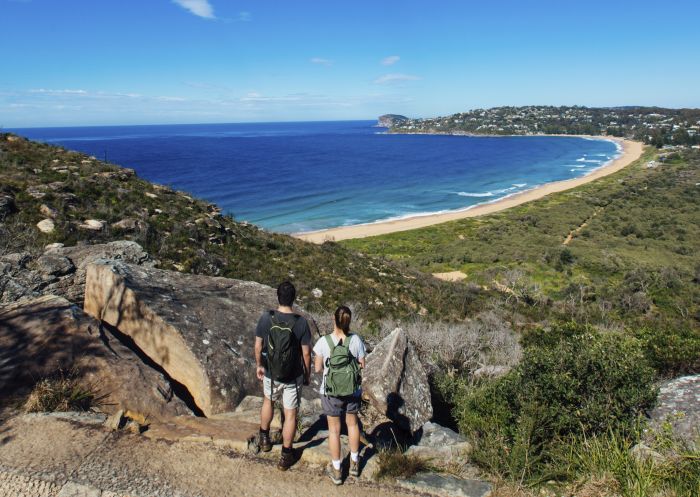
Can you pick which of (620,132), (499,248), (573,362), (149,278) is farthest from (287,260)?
(620,132)

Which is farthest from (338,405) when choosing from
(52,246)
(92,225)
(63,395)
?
(92,225)

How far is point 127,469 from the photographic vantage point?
13.5ft

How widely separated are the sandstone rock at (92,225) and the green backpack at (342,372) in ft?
41.0

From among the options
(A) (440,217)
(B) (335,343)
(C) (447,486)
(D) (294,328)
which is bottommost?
(A) (440,217)

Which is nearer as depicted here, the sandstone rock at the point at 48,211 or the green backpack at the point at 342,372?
the green backpack at the point at 342,372

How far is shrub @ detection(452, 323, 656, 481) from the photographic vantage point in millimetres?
4738

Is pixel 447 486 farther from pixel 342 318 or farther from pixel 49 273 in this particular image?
pixel 49 273

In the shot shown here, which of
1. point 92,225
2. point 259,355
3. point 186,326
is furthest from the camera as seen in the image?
point 92,225

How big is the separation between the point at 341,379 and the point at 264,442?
108 centimetres

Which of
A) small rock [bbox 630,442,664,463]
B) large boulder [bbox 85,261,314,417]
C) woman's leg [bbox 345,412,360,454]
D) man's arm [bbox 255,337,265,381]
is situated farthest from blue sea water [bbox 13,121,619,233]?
small rock [bbox 630,442,664,463]

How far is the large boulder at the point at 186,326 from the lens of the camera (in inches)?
235

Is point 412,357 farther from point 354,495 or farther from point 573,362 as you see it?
point 354,495

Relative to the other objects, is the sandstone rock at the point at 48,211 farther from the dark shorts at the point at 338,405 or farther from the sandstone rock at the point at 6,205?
the dark shorts at the point at 338,405

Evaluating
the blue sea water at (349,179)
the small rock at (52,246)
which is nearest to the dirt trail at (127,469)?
the small rock at (52,246)
